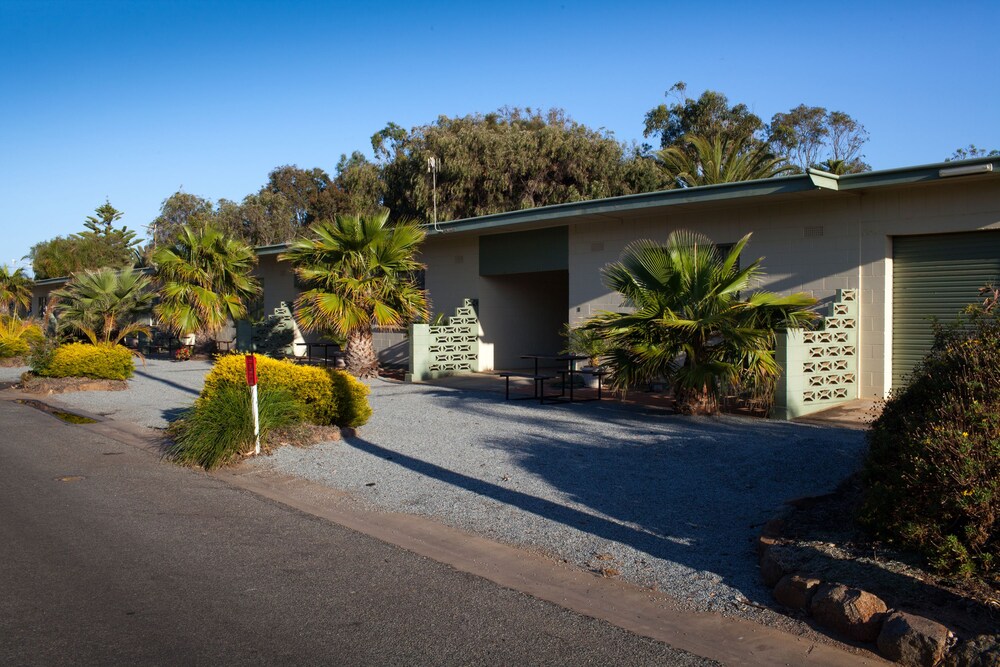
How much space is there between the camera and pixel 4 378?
23156 mm

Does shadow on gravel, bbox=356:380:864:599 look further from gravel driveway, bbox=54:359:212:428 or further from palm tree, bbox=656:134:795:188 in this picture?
palm tree, bbox=656:134:795:188

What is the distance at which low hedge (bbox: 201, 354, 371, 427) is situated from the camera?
1210 centimetres

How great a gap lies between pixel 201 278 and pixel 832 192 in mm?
18029

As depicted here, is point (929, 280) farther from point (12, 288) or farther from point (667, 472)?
point (12, 288)

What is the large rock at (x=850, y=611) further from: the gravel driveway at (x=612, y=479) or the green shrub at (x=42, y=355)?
the green shrub at (x=42, y=355)

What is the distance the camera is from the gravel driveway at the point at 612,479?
663 cm

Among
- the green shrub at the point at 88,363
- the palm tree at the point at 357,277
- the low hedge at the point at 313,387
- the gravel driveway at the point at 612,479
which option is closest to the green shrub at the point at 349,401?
the low hedge at the point at 313,387

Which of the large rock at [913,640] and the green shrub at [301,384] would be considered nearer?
Answer: the large rock at [913,640]

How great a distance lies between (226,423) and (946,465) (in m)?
8.19

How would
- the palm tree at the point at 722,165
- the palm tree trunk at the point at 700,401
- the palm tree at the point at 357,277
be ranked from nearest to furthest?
the palm tree trunk at the point at 700,401, the palm tree at the point at 357,277, the palm tree at the point at 722,165

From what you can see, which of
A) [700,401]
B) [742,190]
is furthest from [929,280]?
[700,401]

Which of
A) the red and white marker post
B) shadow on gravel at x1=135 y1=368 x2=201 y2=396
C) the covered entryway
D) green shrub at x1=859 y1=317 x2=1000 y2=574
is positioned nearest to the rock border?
green shrub at x1=859 y1=317 x2=1000 y2=574

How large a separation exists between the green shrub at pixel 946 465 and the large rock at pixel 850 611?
2.05 ft

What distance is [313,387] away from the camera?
12.1m
